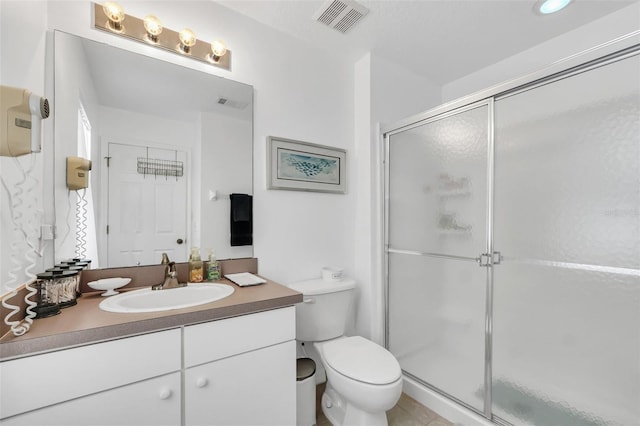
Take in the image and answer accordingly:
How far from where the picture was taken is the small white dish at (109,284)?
3.99 ft

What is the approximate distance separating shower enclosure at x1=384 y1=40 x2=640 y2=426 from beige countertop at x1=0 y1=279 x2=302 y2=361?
103cm

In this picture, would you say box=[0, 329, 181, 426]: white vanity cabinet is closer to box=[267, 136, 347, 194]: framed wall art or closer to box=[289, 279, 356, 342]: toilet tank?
box=[289, 279, 356, 342]: toilet tank

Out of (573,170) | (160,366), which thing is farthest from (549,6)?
(160,366)

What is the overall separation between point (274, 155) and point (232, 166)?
0.90 ft

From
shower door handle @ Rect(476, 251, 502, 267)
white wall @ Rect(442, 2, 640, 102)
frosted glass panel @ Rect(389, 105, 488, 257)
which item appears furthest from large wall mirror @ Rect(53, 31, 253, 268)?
white wall @ Rect(442, 2, 640, 102)

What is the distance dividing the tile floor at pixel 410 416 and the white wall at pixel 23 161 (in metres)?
1.61

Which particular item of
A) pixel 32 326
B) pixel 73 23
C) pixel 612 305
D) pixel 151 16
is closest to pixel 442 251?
pixel 612 305

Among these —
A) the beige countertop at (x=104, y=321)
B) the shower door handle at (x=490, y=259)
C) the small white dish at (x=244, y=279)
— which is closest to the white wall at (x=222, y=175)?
the small white dish at (x=244, y=279)

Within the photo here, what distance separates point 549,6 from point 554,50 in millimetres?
448

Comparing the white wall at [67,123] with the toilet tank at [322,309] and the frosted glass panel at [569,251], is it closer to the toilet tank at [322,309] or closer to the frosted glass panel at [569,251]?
the toilet tank at [322,309]

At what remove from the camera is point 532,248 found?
1360mm

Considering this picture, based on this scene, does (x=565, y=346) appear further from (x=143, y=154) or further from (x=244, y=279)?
(x=143, y=154)

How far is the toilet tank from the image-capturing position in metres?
1.65

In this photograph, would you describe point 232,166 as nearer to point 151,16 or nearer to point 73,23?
point 151,16
